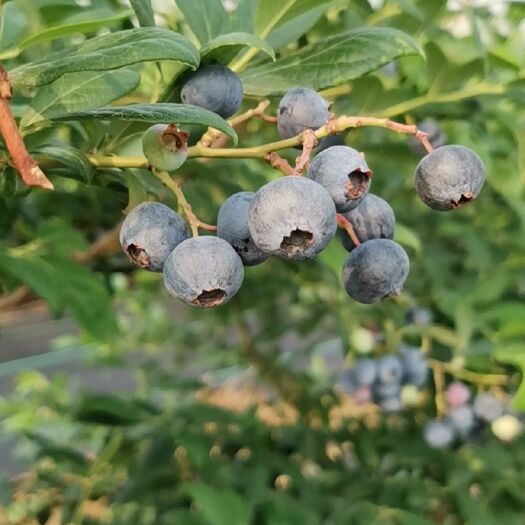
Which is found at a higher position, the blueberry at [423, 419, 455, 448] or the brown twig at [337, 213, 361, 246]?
the brown twig at [337, 213, 361, 246]

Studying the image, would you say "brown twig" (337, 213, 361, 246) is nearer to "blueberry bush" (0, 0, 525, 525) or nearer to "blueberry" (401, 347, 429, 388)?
"blueberry bush" (0, 0, 525, 525)

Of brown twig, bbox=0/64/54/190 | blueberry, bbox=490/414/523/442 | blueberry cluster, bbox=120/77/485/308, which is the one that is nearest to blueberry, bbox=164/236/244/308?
blueberry cluster, bbox=120/77/485/308

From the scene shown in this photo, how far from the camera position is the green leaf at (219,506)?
136 cm

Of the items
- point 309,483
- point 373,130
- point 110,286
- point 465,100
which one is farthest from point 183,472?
point 465,100

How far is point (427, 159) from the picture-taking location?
70cm

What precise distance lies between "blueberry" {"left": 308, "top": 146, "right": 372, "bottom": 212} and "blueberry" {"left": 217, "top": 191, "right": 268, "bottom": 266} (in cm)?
7

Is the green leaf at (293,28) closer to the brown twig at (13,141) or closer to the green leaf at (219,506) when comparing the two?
the brown twig at (13,141)

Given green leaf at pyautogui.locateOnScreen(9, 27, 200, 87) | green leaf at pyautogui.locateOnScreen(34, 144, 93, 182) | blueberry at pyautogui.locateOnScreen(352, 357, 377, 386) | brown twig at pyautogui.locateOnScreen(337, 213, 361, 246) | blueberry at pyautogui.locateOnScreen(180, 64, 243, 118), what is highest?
green leaf at pyautogui.locateOnScreen(9, 27, 200, 87)

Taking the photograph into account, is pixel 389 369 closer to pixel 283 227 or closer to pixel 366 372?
pixel 366 372

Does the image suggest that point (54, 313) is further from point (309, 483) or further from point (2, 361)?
point (2, 361)

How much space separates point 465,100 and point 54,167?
78 centimetres

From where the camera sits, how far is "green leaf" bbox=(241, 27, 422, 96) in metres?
0.76

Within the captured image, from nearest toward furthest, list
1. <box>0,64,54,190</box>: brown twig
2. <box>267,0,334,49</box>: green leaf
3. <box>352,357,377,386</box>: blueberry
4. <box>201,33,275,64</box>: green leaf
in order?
<box>0,64,54,190</box>: brown twig < <box>201,33,275,64</box>: green leaf < <box>267,0,334,49</box>: green leaf < <box>352,357,377,386</box>: blueberry

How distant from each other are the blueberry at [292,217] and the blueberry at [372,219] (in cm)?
15
